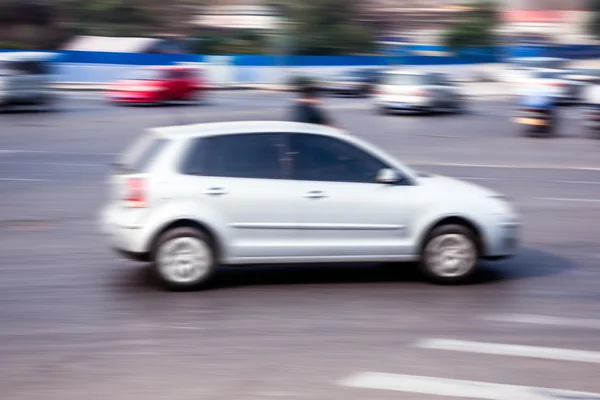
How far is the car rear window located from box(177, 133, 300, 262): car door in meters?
0.31

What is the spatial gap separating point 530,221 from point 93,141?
12.7 m

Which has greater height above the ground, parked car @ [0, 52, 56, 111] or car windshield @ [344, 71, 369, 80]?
parked car @ [0, 52, 56, 111]

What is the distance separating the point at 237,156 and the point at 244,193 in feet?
1.20

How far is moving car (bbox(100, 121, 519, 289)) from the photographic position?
9.12m

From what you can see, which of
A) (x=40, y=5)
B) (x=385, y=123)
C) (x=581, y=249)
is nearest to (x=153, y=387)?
(x=581, y=249)

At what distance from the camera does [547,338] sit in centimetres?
767

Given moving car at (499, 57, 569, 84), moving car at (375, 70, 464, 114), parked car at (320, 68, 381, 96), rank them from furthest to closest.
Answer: moving car at (499, 57, 569, 84) → parked car at (320, 68, 381, 96) → moving car at (375, 70, 464, 114)

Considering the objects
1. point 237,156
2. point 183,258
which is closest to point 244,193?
point 237,156

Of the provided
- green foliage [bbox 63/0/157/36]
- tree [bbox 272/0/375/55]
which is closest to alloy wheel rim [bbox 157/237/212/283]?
tree [bbox 272/0/375/55]

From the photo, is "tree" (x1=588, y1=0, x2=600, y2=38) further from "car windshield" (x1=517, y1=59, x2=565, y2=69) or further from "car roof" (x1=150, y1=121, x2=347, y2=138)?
"car roof" (x1=150, y1=121, x2=347, y2=138)

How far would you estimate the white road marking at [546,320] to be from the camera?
26.6 feet

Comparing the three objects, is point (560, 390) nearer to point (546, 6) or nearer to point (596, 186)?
point (596, 186)

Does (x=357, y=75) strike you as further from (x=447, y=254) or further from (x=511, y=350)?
(x=511, y=350)

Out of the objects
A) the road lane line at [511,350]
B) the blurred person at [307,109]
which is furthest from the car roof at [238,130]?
the blurred person at [307,109]
